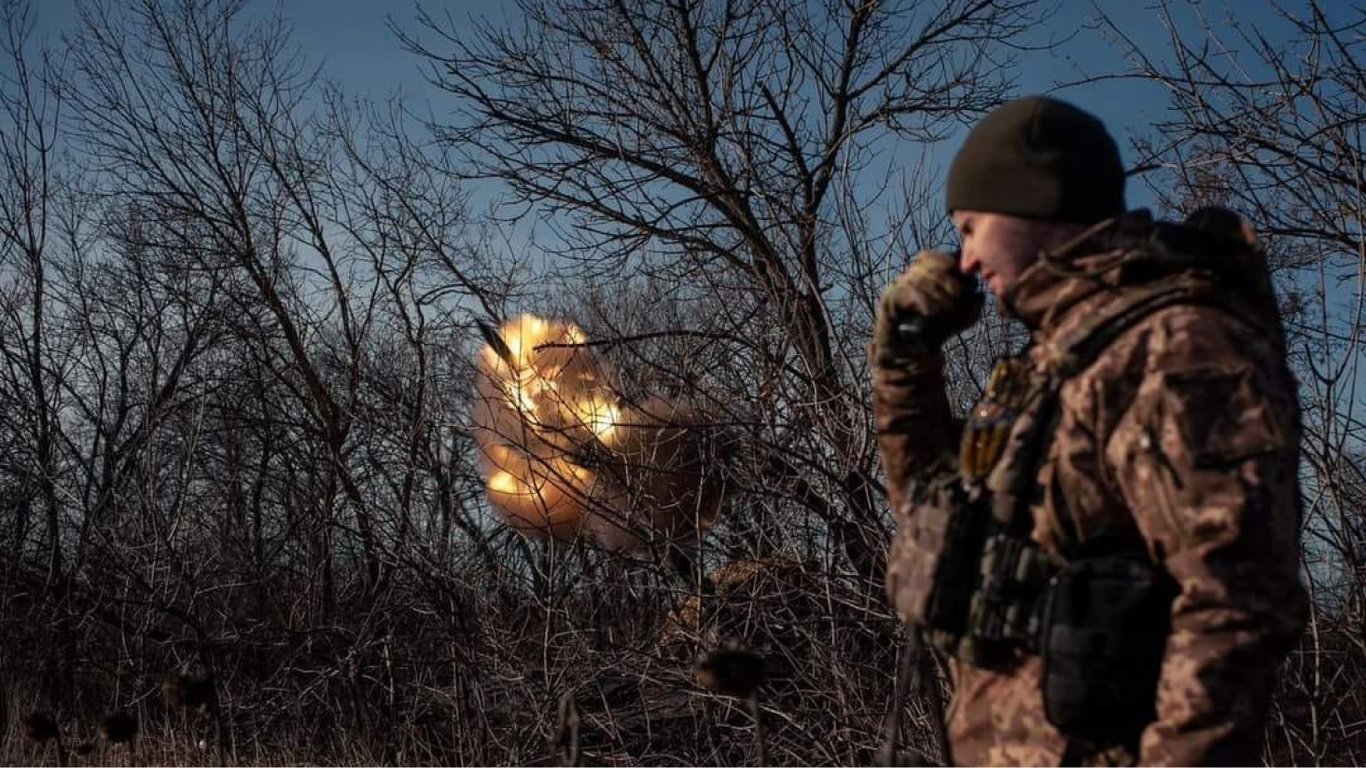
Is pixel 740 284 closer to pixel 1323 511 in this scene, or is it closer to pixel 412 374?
pixel 1323 511

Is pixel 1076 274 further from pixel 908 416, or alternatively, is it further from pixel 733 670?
pixel 733 670

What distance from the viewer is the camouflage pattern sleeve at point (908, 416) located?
8.03ft

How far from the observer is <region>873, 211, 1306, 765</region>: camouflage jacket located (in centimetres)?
168

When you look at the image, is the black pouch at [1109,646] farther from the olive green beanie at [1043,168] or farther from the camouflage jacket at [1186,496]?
the olive green beanie at [1043,168]

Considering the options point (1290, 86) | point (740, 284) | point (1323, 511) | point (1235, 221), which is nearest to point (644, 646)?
point (740, 284)

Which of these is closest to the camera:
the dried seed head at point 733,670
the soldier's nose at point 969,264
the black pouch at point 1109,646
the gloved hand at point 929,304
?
the black pouch at point 1109,646

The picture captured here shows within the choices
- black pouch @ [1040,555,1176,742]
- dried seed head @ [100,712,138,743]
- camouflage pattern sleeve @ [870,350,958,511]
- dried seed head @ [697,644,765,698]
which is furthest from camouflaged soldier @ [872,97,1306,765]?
dried seed head @ [100,712,138,743]

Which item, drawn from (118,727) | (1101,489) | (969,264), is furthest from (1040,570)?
(118,727)

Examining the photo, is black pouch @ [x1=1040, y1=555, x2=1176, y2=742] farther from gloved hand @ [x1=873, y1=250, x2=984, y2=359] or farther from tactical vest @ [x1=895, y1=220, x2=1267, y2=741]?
gloved hand @ [x1=873, y1=250, x2=984, y2=359]

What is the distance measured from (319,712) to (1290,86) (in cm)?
815

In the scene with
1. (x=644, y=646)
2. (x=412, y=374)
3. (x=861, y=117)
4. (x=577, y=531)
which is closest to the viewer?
(x=644, y=646)

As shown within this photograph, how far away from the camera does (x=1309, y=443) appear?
548 centimetres

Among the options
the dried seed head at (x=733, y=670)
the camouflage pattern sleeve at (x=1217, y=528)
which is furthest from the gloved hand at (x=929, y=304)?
the dried seed head at (x=733, y=670)

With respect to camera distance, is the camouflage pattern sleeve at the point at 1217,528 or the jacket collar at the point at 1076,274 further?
the jacket collar at the point at 1076,274
